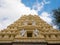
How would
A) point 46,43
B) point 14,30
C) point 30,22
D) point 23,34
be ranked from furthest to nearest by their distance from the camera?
point 30,22 < point 14,30 < point 23,34 < point 46,43

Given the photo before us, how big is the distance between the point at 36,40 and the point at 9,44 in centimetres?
336

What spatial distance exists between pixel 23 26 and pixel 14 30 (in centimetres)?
144

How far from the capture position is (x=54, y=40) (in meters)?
20.5

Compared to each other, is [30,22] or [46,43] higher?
[30,22]

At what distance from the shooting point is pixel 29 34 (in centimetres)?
2284

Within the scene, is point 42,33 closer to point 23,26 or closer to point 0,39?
point 23,26

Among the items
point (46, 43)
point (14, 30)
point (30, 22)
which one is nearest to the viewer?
point (46, 43)

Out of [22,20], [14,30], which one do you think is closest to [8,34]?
[14,30]

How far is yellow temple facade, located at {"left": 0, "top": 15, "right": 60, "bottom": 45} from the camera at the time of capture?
19.9 m

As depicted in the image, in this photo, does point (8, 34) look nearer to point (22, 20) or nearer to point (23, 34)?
point (23, 34)

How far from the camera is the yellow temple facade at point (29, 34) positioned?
65.4ft

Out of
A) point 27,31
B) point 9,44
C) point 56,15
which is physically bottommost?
point 9,44

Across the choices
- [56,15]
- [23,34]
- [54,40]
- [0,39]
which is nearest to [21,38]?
[23,34]

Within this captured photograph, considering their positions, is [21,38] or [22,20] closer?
[21,38]
